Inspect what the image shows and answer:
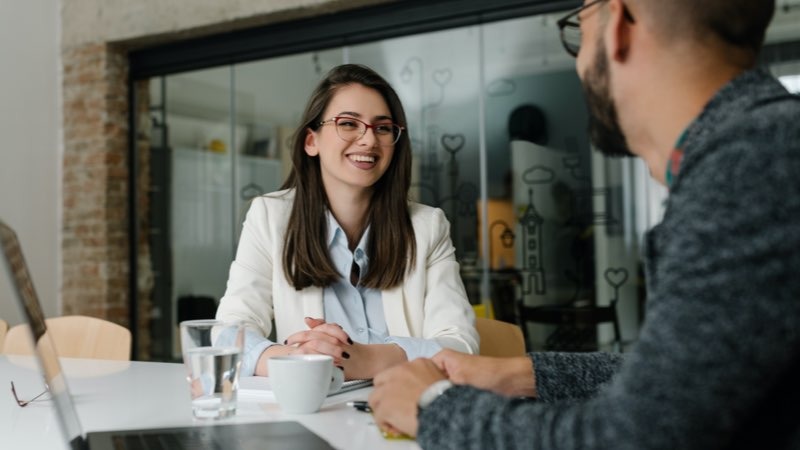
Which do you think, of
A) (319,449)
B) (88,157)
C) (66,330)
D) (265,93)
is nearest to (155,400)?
(319,449)

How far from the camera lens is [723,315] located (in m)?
0.61

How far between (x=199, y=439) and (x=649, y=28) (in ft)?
2.39

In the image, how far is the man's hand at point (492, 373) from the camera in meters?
1.11

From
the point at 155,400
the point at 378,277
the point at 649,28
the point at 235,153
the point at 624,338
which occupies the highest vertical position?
the point at 235,153

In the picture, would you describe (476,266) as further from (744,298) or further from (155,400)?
(744,298)

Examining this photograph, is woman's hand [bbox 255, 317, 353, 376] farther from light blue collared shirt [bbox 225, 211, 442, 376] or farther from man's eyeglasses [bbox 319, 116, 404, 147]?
man's eyeglasses [bbox 319, 116, 404, 147]

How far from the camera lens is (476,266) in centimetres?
379

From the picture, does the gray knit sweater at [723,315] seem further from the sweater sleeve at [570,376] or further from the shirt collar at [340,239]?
the shirt collar at [340,239]

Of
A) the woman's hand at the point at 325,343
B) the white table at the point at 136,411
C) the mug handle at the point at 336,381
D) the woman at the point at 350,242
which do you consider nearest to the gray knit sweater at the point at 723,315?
the white table at the point at 136,411

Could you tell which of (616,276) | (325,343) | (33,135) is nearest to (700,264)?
(325,343)

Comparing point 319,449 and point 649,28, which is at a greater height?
point 649,28

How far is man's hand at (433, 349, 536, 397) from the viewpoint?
1113 millimetres

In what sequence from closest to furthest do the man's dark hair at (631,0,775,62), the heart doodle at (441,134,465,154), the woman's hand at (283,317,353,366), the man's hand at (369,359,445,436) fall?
the man's dark hair at (631,0,775,62)
the man's hand at (369,359,445,436)
the woman's hand at (283,317,353,366)
the heart doodle at (441,134,465,154)

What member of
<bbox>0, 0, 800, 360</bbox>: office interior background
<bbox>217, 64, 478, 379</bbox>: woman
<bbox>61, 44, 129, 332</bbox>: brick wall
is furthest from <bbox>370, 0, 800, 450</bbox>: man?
<bbox>61, 44, 129, 332</bbox>: brick wall
